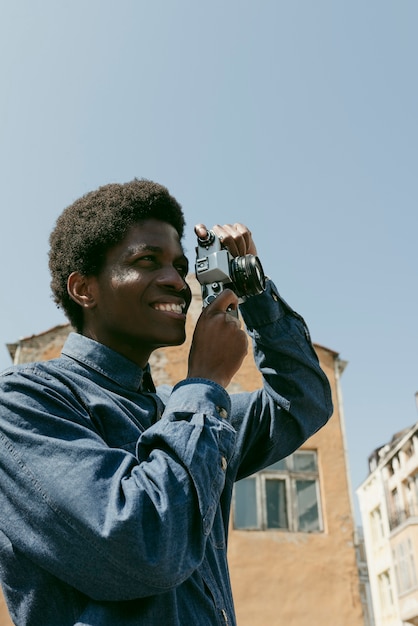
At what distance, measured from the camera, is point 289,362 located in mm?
1912

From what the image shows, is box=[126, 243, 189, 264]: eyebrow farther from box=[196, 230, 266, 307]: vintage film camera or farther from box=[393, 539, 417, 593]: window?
box=[393, 539, 417, 593]: window

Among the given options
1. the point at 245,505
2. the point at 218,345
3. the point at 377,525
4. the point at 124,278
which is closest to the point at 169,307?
the point at 124,278

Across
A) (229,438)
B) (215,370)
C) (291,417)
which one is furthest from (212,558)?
(291,417)

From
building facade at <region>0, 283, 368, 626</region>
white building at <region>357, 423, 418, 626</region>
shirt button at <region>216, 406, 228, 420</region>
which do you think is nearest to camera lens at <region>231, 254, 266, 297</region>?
shirt button at <region>216, 406, 228, 420</region>

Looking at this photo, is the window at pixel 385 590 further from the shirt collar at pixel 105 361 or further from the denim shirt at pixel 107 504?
the denim shirt at pixel 107 504

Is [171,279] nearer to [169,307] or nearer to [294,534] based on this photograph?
[169,307]

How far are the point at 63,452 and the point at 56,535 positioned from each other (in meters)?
A: 0.16

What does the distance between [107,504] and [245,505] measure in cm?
857

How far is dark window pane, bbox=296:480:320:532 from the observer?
30.5 feet

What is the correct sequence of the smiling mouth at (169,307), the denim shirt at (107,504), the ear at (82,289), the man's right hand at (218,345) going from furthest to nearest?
the ear at (82,289)
the smiling mouth at (169,307)
the man's right hand at (218,345)
the denim shirt at (107,504)

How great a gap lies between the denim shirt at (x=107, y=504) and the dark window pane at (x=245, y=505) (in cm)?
802

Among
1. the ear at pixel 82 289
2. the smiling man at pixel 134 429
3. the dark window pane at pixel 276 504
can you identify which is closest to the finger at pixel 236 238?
the smiling man at pixel 134 429

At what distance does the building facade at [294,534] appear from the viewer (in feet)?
28.6

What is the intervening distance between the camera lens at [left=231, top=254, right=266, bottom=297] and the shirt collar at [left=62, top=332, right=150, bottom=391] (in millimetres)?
378
